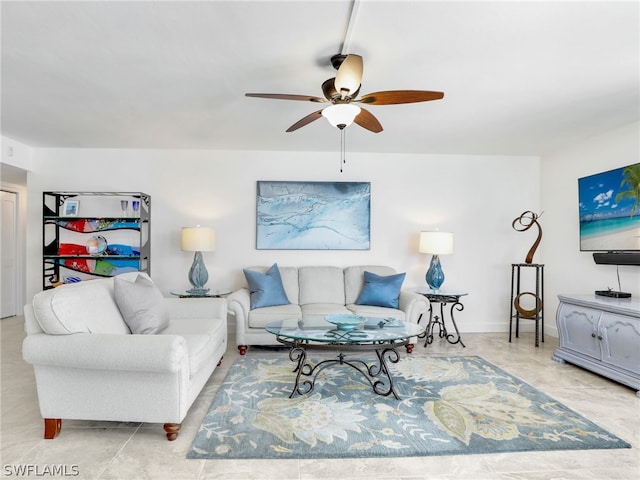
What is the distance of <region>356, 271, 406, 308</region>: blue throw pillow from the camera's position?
13.2 ft

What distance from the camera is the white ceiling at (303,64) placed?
6.38 ft

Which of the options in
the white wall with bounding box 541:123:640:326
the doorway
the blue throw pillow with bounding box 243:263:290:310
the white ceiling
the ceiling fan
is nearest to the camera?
the white ceiling

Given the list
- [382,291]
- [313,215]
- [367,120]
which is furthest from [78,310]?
[313,215]

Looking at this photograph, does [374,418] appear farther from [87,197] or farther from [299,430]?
[87,197]

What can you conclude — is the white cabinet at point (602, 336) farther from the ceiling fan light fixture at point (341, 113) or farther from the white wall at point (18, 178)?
the white wall at point (18, 178)

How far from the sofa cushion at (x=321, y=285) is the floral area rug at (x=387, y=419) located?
1.23 meters

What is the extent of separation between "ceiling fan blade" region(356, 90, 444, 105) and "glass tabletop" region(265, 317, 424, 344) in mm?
1613

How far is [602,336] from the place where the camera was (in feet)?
10.3

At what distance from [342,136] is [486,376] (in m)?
2.82

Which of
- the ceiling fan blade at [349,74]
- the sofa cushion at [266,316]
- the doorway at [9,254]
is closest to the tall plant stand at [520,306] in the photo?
the sofa cushion at [266,316]

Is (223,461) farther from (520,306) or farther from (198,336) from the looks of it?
(520,306)

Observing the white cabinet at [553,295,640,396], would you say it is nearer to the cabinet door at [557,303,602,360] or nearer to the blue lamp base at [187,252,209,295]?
the cabinet door at [557,303,602,360]

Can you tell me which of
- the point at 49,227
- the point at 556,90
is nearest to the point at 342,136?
the point at 556,90

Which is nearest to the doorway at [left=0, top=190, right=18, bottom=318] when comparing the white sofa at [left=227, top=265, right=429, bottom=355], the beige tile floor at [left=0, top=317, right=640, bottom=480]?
the beige tile floor at [left=0, top=317, right=640, bottom=480]
